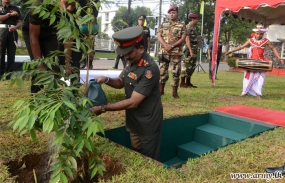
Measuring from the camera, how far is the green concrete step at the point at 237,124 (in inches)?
142

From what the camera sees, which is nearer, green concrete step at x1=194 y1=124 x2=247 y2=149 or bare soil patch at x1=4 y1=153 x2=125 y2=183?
bare soil patch at x1=4 y1=153 x2=125 y2=183

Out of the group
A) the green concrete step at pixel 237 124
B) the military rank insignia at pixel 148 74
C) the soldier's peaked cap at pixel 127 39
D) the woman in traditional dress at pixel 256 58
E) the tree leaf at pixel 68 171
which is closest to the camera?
the tree leaf at pixel 68 171

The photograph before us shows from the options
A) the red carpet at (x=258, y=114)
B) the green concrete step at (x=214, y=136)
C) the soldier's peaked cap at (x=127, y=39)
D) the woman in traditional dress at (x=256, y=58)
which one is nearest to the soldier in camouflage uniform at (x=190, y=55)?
the woman in traditional dress at (x=256, y=58)

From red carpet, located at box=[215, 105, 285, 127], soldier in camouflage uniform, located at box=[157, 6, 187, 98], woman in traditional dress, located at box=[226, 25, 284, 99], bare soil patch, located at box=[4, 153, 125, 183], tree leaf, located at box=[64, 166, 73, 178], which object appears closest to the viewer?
tree leaf, located at box=[64, 166, 73, 178]

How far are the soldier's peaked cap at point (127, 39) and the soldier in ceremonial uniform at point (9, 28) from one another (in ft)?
13.8

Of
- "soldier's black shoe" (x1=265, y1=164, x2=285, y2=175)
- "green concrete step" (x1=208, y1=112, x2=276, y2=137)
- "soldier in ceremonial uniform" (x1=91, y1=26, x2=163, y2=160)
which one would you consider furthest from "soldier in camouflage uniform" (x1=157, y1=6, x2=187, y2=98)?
"soldier's black shoe" (x1=265, y1=164, x2=285, y2=175)

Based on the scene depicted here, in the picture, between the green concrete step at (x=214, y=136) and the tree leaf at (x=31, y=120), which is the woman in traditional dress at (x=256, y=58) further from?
the tree leaf at (x=31, y=120)

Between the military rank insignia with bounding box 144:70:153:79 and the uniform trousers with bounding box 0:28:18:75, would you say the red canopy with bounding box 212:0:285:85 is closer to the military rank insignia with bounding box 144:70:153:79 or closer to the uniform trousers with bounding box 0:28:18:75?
the military rank insignia with bounding box 144:70:153:79

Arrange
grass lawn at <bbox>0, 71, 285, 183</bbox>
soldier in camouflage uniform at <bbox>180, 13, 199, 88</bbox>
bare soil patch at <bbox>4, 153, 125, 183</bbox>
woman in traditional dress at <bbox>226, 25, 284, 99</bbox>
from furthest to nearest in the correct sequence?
soldier in camouflage uniform at <bbox>180, 13, 199, 88</bbox> → woman in traditional dress at <bbox>226, 25, 284, 99</bbox> → bare soil patch at <bbox>4, 153, 125, 183</bbox> → grass lawn at <bbox>0, 71, 285, 183</bbox>

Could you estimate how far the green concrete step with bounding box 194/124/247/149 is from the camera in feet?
12.0

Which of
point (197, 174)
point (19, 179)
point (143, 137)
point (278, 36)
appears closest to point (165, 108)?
point (143, 137)

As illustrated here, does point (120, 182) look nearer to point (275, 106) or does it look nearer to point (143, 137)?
point (143, 137)

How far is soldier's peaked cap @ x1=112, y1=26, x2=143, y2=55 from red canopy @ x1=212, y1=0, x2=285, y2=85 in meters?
4.15

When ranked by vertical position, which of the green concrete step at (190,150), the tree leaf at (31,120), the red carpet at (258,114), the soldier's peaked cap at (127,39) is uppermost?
the soldier's peaked cap at (127,39)
